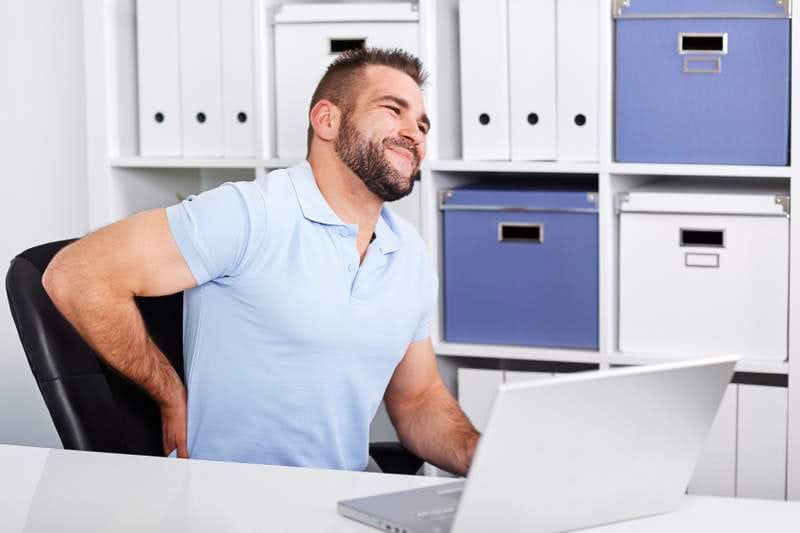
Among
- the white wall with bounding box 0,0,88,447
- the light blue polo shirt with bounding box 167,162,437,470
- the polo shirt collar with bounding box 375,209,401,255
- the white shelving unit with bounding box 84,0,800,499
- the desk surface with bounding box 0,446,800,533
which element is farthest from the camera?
the white wall with bounding box 0,0,88,447

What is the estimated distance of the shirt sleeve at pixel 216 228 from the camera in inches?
68.2

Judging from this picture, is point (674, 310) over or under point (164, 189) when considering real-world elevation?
under

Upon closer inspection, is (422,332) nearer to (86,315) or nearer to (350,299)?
(350,299)

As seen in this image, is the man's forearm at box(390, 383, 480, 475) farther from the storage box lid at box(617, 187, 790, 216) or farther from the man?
the storage box lid at box(617, 187, 790, 216)

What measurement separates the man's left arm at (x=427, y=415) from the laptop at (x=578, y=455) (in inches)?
20.4

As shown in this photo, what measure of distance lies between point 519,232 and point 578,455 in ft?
4.69

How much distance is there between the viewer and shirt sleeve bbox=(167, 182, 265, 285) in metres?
1.73

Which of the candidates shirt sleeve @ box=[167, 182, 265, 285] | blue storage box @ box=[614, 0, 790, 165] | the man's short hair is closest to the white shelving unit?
blue storage box @ box=[614, 0, 790, 165]

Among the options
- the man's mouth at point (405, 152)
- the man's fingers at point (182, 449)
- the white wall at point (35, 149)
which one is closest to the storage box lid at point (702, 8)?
the man's mouth at point (405, 152)

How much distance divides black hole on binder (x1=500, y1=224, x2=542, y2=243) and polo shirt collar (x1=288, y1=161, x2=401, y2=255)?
648mm

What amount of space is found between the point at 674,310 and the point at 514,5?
28.4 inches

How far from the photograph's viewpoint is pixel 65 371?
1.69 m

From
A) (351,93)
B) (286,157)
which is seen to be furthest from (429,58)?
(351,93)

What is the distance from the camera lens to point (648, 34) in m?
2.44
